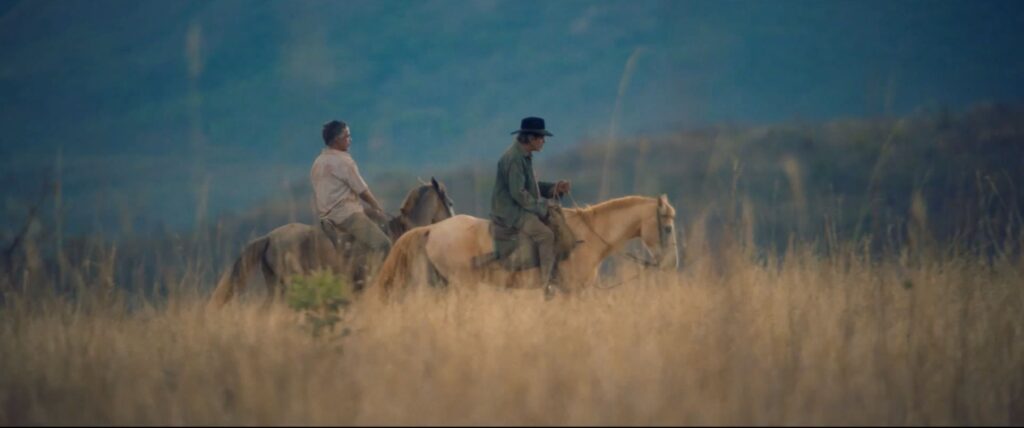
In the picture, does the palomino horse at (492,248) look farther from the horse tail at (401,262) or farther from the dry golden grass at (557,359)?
the dry golden grass at (557,359)

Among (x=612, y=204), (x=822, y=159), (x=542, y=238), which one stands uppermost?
(x=822, y=159)

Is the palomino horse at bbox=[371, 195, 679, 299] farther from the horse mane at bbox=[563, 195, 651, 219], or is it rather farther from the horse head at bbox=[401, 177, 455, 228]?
the horse head at bbox=[401, 177, 455, 228]

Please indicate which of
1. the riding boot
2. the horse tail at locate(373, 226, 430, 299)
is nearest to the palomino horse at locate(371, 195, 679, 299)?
the horse tail at locate(373, 226, 430, 299)

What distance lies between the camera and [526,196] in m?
9.23

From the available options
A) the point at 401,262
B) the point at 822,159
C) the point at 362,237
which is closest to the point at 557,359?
the point at 401,262

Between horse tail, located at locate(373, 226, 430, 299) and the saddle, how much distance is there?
705 millimetres

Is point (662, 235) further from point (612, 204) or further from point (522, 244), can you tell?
point (522, 244)

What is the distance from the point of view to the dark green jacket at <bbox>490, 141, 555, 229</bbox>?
920 cm

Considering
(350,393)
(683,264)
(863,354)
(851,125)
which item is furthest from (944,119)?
(350,393)

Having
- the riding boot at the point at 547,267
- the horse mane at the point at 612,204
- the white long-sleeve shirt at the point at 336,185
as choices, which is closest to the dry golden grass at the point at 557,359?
the riding boot at the point at 547,267

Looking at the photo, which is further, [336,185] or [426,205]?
[426,205]

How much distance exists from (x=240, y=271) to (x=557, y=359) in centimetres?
483

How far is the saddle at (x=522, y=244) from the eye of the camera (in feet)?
31.2

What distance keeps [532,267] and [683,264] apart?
1.41 metres
